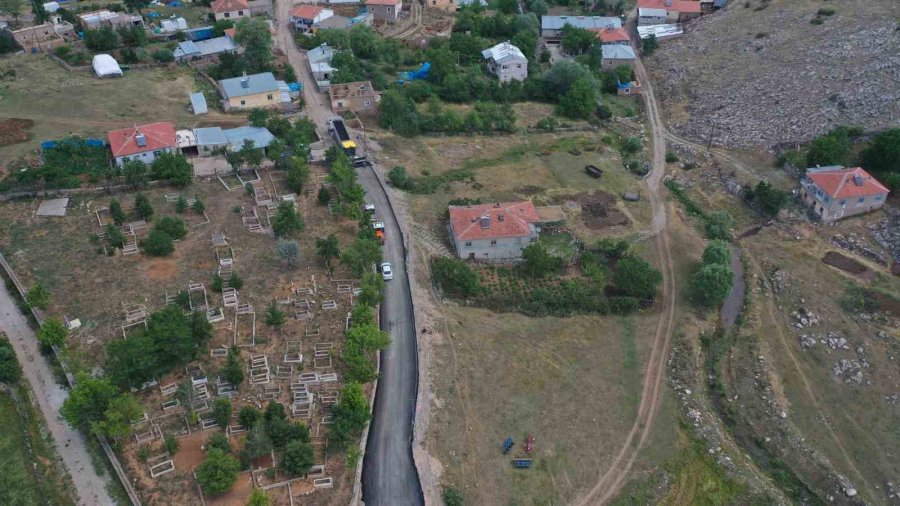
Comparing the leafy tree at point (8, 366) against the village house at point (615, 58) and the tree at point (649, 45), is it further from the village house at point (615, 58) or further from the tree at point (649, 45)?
the tree at point (649, 45)

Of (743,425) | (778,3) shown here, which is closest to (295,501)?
(743,425)

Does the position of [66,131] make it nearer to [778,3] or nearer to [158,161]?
[158,161]

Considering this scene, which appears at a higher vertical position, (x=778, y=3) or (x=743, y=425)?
(x=778, y=3)

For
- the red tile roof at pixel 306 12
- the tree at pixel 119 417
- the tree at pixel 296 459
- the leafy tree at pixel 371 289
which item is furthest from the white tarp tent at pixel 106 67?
the tree at pixel 296 459

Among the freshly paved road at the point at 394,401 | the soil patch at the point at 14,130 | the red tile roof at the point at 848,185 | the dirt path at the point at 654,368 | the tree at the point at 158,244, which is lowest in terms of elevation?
the dirt path at the point at 654,368

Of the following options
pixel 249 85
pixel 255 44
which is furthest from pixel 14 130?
pixel 255 44

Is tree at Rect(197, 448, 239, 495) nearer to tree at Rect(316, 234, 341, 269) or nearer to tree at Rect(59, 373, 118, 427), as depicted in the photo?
tree at Rect(59, 373, 118, 427)

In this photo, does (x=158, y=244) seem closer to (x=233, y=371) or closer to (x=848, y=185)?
(x=233, y=371)
